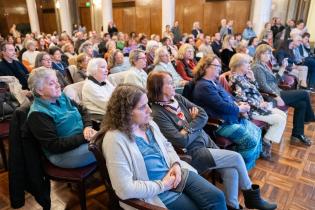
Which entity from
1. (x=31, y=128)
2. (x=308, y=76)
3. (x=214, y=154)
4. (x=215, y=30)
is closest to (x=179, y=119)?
(x=214, y=154)

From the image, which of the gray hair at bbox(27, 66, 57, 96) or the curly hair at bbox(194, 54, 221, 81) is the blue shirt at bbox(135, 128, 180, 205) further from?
the curly hair at bbox(194, 54, 221, 81)

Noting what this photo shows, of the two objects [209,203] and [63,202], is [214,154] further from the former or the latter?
[63,202]

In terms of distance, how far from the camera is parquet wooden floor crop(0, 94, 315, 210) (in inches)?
74.9

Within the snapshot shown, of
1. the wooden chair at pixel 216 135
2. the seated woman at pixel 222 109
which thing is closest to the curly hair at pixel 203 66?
the seated woman at pixel 222 109

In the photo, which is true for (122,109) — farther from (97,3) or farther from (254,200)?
(97,3)

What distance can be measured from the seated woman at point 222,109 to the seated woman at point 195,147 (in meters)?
0.38

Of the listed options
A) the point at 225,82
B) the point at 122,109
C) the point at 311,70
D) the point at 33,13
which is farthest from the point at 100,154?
the point at 33,13

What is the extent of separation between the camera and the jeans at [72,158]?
1.62 meters

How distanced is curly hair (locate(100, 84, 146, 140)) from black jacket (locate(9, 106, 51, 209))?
64 cm

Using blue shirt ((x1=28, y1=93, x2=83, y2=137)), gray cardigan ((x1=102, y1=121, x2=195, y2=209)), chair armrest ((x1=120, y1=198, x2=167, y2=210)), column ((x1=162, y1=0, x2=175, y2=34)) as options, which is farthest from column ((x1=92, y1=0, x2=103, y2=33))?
chair armrest ((x1=120, y1=198, x2=167, y2=210))

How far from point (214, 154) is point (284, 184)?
2.93 feet

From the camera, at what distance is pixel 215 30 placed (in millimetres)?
9633

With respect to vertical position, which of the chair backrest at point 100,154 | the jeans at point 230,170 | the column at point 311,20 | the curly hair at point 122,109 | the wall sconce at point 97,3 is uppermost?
the wall sconce at point 97,3

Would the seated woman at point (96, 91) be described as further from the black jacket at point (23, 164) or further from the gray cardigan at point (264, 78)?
the gray cardigan at point (264, 78)
